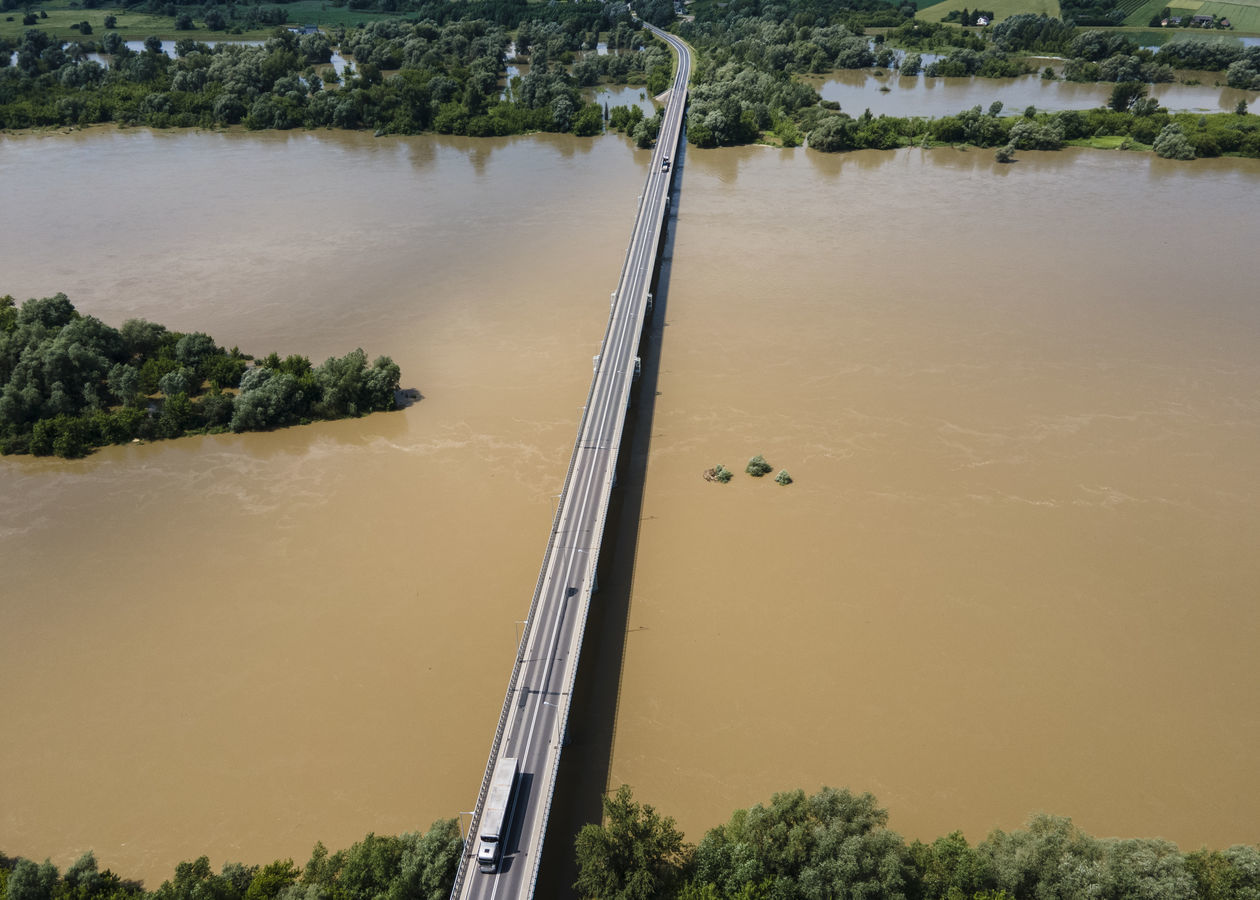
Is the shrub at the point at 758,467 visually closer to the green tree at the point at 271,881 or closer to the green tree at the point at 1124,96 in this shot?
the green tree at the point at 271,881

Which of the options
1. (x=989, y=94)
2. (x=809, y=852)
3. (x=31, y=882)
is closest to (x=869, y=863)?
(x=809, y=852)

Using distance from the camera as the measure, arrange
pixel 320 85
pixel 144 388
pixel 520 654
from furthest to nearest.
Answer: pixel 320 85
pixel 144 388
pixel 520 654

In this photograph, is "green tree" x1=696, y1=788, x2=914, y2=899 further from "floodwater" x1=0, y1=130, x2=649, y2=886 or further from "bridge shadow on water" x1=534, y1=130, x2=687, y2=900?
"floodwater" x1=0, y1=130, x2=649, y2=886

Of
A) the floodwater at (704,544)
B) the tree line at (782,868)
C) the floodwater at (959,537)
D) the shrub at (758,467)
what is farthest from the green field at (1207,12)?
the tree line at (782,868)

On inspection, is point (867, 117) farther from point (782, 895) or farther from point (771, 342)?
point (782, 895)

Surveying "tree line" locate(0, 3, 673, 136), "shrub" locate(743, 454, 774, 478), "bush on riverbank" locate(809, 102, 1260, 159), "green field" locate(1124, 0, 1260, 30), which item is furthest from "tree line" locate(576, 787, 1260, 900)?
"green field" locate(1124, 0, 1260, 30)

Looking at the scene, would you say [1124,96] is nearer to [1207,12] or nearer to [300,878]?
[1207,12]

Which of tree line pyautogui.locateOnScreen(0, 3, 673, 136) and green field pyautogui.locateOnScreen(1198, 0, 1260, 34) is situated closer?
tree line pyautogui.locateOnScreen(0, 3, 673, 136)
